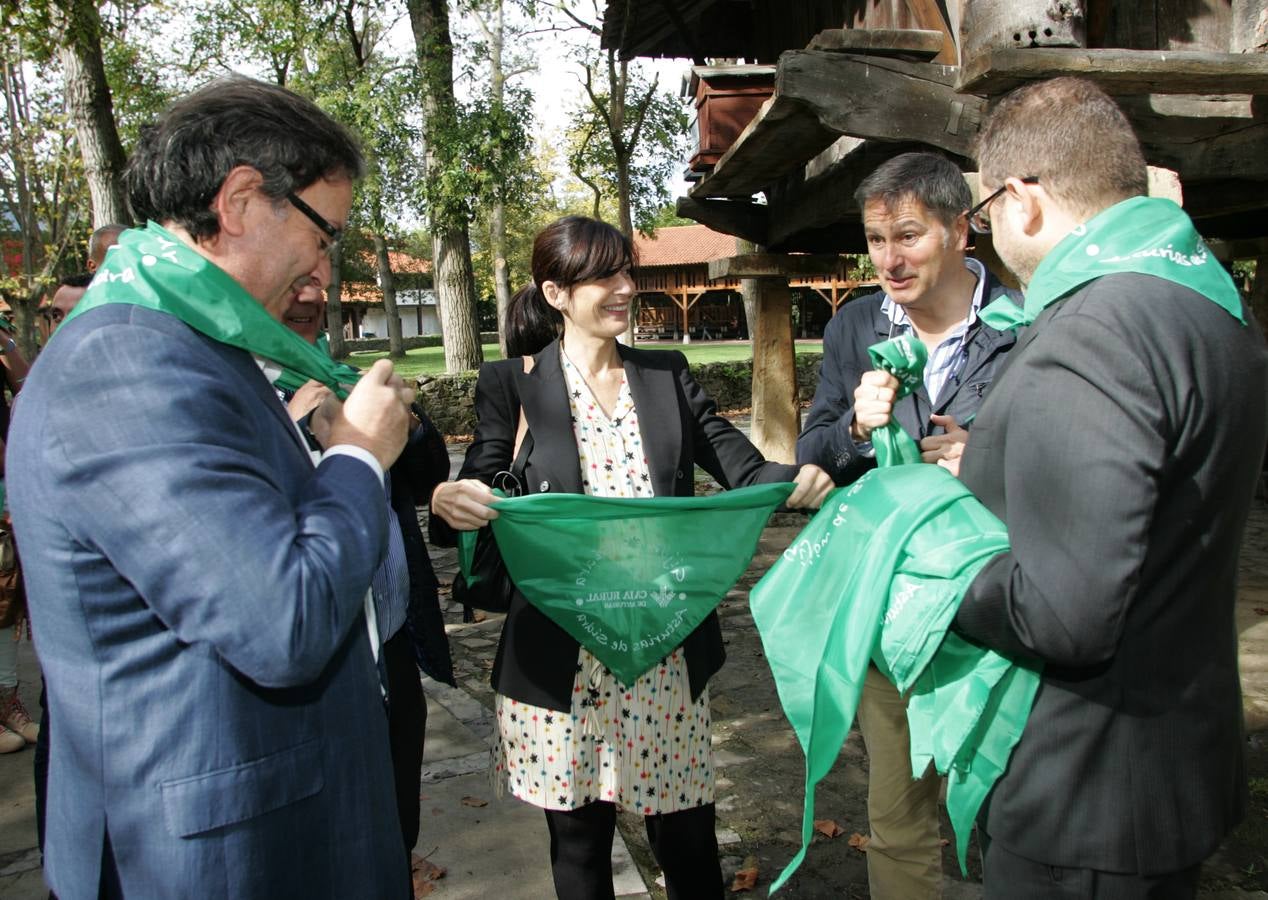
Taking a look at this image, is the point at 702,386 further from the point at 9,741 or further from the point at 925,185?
the point at 925,185

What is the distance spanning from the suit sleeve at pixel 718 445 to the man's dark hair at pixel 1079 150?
4.38 feet

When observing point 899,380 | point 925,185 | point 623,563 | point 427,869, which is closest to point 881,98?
point 925,185

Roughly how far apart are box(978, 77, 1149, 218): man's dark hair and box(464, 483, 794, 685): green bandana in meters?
1.26

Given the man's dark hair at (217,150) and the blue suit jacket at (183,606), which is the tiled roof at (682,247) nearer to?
the man's dark hair at (217,150)

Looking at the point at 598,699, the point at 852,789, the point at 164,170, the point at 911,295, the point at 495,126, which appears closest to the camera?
the point at 164,170

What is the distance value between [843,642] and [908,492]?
1.15ft

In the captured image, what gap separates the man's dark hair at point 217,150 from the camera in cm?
154

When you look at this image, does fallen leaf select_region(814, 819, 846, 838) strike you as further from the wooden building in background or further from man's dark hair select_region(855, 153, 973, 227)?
the wooden building in background

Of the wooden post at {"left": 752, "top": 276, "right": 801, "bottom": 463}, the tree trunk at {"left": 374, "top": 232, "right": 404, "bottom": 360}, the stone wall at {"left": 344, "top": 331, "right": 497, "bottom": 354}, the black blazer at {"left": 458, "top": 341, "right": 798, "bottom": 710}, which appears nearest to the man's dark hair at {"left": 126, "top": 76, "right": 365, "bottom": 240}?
the black blazer at {"left": 458, "top": 341, "right": 798, "bottom": 710}

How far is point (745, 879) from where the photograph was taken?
3.35 m

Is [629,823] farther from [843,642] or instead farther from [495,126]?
[495,126]

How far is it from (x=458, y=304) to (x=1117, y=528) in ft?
52.0

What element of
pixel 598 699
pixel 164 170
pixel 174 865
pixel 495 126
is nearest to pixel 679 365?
pixel 598 699

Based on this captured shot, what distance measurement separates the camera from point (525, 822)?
375 cm
